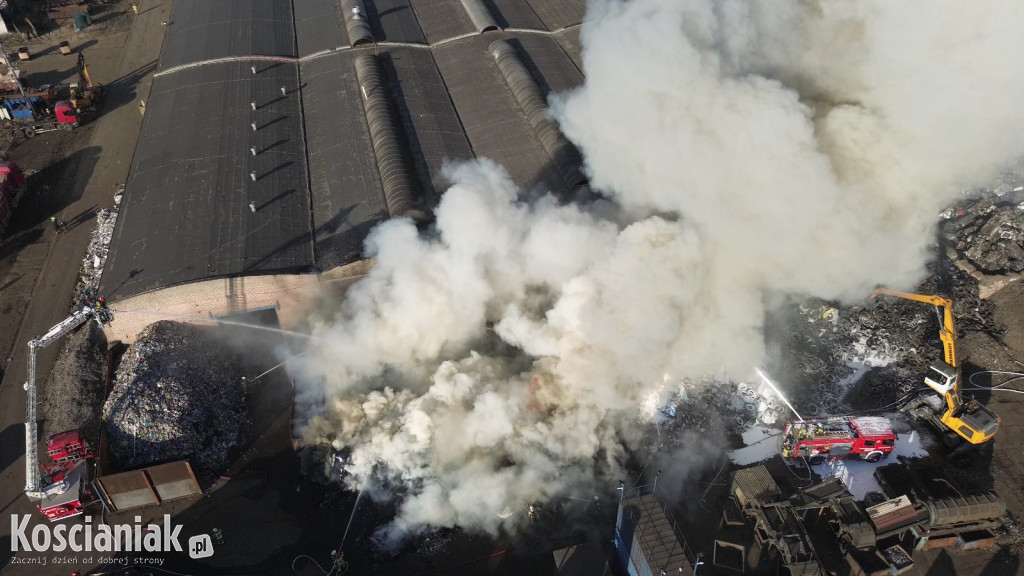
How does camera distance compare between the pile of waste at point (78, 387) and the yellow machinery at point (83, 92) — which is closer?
the pile of waste at point (78, 387)

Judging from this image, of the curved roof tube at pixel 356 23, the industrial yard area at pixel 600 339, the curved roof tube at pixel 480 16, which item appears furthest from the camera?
the curved roof tube at pixel 480 16

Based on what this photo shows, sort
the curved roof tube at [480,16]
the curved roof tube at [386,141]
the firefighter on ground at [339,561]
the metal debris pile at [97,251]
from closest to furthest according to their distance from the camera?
the firefighter on ground at [339,561], the curved roof tube at [386,141], the metal debris pile at [97,251], the curved roof tube at [480,16]

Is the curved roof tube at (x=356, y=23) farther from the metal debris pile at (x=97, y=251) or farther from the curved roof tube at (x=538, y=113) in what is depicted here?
the metal debris pile at (x=97, y=251)

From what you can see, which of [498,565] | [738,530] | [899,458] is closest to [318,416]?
[498,565]

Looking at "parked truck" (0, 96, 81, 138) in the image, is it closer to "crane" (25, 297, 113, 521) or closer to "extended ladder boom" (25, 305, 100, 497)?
"extended ladder boom" (25, 305, 100, 497)

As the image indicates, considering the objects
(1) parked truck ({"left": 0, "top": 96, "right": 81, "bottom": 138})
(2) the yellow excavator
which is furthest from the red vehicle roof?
(2) the yellow excavator

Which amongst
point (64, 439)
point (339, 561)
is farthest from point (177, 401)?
point (339, 561)

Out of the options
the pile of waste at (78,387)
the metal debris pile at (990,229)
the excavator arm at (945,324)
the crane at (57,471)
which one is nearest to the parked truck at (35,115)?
the pile of waste at (78,387)

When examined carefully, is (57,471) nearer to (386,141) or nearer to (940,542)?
(386,141)
